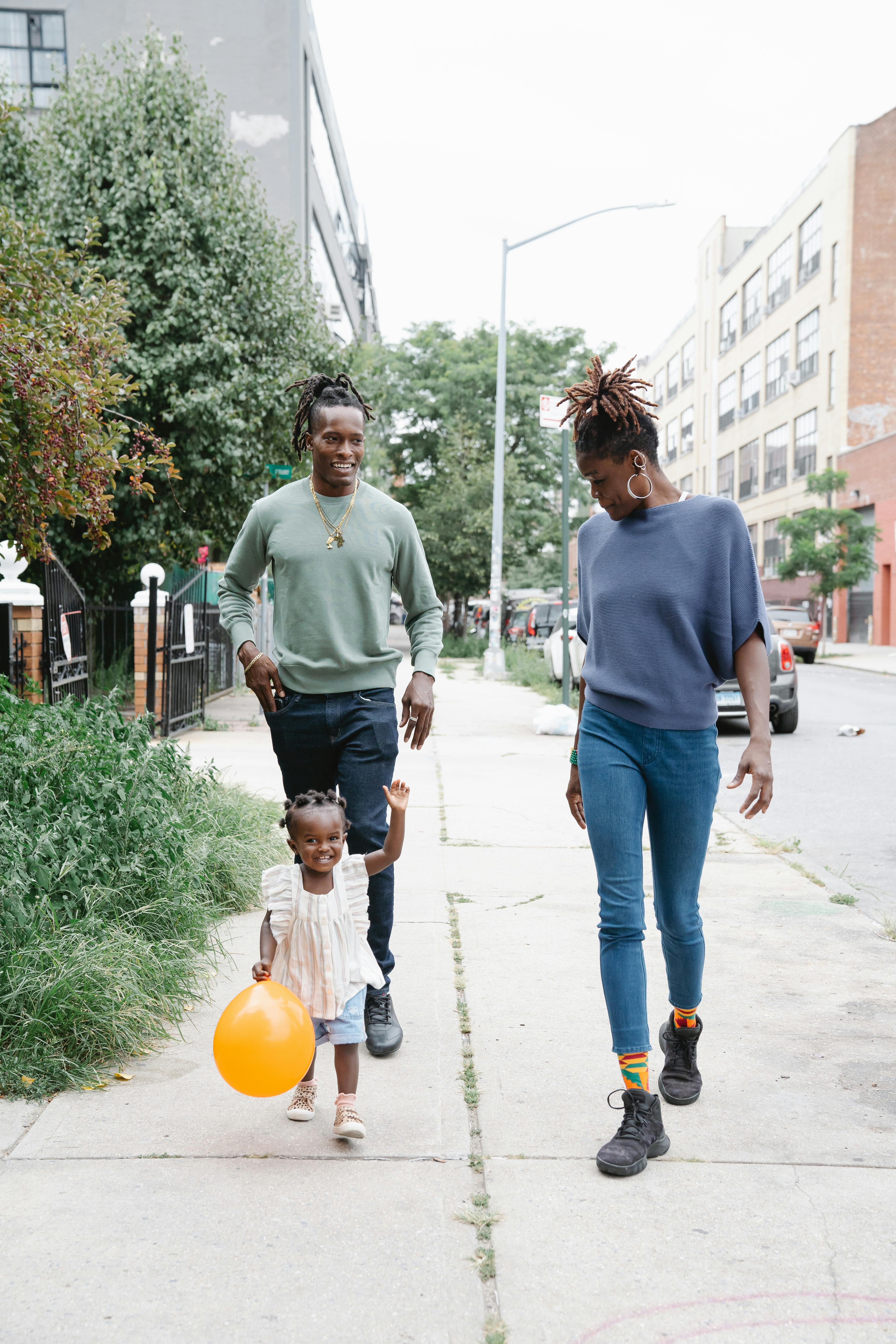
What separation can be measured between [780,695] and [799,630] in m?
19.0

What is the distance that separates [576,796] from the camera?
3.59m

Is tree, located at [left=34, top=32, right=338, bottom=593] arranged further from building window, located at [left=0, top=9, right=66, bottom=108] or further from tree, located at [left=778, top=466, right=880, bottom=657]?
tree, located at [left=778, top=466, right=880, bottom=657]

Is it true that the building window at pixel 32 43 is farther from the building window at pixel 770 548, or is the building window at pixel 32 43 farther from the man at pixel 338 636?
the building window at pixel 770 548

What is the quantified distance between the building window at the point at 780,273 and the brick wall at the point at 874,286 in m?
7.22

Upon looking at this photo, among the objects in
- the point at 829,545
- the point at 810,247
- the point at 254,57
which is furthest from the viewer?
the point at 810,247

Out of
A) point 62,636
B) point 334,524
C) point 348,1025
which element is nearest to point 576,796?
point 348,1025

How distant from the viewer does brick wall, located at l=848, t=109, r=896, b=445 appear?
1769 inches

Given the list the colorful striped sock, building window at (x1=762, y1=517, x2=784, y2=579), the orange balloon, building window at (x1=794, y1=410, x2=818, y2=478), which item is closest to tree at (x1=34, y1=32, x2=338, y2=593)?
the orange balloon

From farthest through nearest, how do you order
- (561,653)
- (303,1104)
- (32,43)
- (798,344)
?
(798,344), (32,43), (561,653), (303,1104)

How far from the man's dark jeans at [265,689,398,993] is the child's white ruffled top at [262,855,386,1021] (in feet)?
1.42

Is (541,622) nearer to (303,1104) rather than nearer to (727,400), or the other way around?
(303,1104)

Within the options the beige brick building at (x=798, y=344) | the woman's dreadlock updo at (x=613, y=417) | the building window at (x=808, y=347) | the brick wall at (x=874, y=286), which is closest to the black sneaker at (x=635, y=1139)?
the woman's dreadlock updo at (x=613, y=417)

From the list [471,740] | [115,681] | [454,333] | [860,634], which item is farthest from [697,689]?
[860,634]

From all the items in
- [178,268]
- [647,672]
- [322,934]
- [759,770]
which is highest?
[178,268]
